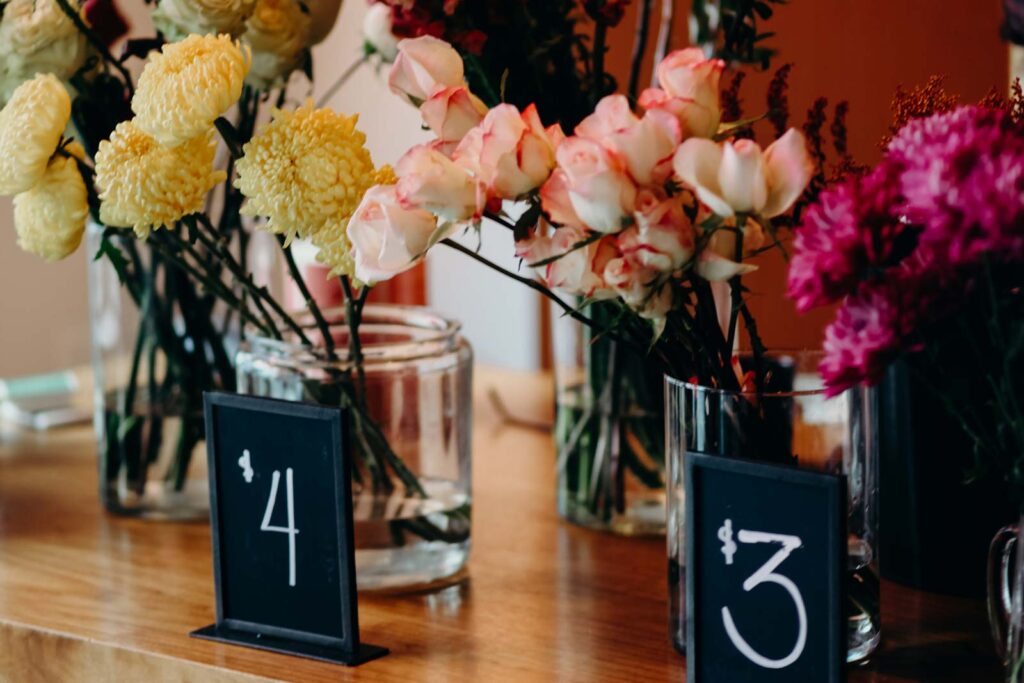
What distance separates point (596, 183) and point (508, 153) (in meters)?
0.06

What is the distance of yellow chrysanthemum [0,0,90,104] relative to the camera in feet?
3.06

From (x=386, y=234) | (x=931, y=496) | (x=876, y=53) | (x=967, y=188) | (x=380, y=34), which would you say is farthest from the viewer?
(x=380, y=34)

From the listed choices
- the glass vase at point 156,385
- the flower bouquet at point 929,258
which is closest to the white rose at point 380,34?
the glass vase at point 156,385

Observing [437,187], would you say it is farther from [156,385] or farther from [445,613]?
[156,385]

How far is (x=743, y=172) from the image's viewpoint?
607mm

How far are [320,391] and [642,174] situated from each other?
0.39 meters

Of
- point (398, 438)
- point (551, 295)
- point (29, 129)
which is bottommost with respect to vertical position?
point (398, 438)

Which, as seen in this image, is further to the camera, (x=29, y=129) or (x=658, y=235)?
(x=29, y=129)

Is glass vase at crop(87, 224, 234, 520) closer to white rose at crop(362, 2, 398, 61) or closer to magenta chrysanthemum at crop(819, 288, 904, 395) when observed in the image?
white rose at crop(362, 2, 398, 61)

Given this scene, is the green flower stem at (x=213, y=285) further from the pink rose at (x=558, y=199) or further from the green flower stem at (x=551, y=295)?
the pink rose at (x=558, y=199)

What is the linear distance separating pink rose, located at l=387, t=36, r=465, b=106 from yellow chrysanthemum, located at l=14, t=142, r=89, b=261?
0.26 metres

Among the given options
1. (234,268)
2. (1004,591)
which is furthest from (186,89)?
(1004,591)

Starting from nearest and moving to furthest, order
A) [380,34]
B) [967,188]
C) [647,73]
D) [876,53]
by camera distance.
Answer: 1. [967,188]
2. [876,53]
3. [380,34]
4. [647,73]

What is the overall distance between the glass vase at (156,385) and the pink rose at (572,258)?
55 centimetres
